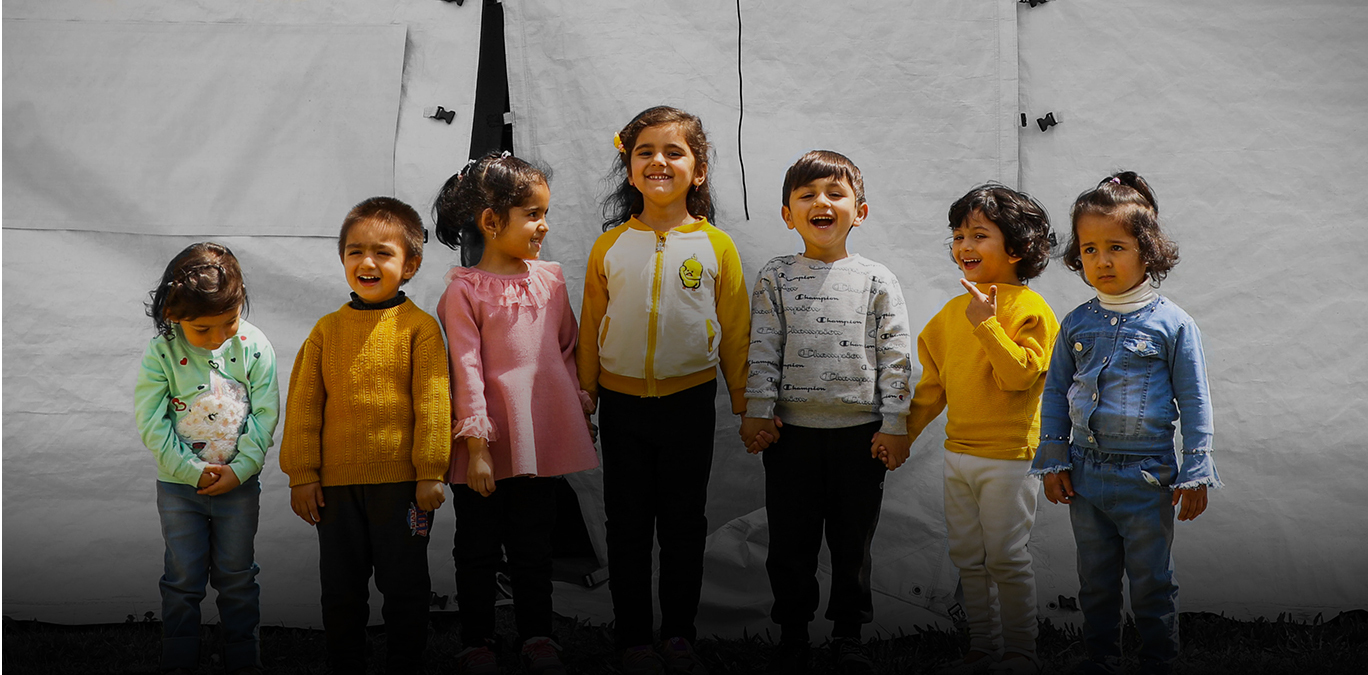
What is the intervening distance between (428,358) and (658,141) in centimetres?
76

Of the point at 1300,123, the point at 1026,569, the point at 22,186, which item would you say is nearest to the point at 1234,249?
the point at 1300,123

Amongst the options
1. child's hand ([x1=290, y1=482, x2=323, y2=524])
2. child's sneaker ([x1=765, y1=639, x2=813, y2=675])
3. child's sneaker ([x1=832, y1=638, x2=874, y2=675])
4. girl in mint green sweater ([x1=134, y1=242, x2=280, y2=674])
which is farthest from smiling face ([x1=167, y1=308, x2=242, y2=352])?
child's sneaker ([x1=832, y1=638, x2=874, y2=675])

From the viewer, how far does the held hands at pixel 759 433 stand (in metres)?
2.34

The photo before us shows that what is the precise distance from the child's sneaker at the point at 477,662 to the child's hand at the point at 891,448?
1010mm

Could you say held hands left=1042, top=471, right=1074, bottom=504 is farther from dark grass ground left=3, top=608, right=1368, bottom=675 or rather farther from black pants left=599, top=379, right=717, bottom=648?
black pants left=599, top=379, right=717, bottom=648

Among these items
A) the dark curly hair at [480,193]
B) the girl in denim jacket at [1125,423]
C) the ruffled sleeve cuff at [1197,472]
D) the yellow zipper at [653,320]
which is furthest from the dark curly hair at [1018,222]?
the dark curly hair at [480,193]

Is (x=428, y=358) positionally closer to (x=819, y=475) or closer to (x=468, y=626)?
(x=468, y=626)

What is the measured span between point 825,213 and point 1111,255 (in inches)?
25.8

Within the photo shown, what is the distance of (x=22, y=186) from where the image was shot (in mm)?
2695

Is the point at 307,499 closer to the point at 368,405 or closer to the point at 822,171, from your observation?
the point at 368,405

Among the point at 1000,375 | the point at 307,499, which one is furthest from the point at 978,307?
the point at 307,499

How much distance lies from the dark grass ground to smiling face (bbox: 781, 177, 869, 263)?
40.1 inches

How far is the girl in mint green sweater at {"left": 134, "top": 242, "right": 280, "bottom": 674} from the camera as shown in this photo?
7.34 feet

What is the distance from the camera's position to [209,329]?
7.54ft
